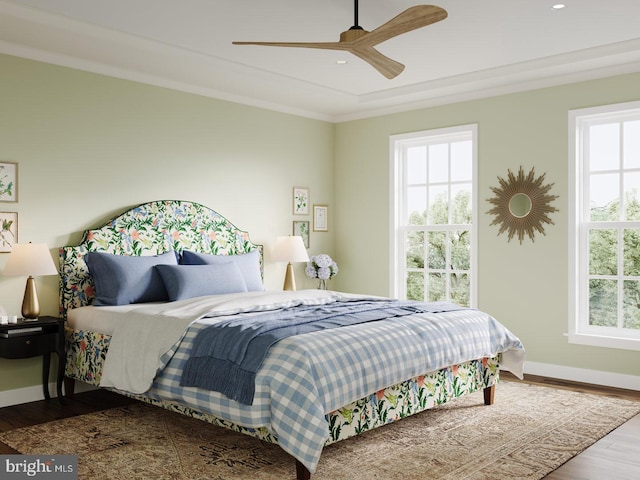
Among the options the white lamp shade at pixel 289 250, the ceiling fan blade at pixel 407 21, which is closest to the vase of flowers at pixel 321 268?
the white lamp shade at pixel 289 250

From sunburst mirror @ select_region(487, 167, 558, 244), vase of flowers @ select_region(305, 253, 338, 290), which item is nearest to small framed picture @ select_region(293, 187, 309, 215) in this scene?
vase of flowers @ select_region(305, 253, 338, 290)

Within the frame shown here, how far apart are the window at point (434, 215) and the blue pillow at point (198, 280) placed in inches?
82.2

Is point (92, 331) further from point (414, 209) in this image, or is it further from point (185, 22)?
point (414, 209)

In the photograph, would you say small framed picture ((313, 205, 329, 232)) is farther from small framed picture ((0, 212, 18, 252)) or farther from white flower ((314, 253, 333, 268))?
small framed picture ((0, 212, 18, 252))

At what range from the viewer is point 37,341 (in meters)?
4.26

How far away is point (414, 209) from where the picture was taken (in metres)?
6.56

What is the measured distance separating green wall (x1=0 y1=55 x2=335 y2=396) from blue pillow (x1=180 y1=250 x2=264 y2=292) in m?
0.55

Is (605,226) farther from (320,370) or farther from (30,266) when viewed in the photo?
(30,266)

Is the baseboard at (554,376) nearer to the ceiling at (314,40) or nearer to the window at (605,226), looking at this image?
the window at (605,226)

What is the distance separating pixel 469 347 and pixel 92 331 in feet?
8.36

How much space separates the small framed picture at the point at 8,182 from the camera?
4.48 meters

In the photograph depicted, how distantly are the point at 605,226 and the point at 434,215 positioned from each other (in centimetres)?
167

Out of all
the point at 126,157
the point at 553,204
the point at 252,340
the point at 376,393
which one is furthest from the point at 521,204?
the point at 126,157

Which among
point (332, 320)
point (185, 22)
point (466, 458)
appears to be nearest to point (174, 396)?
point (332, 320)
